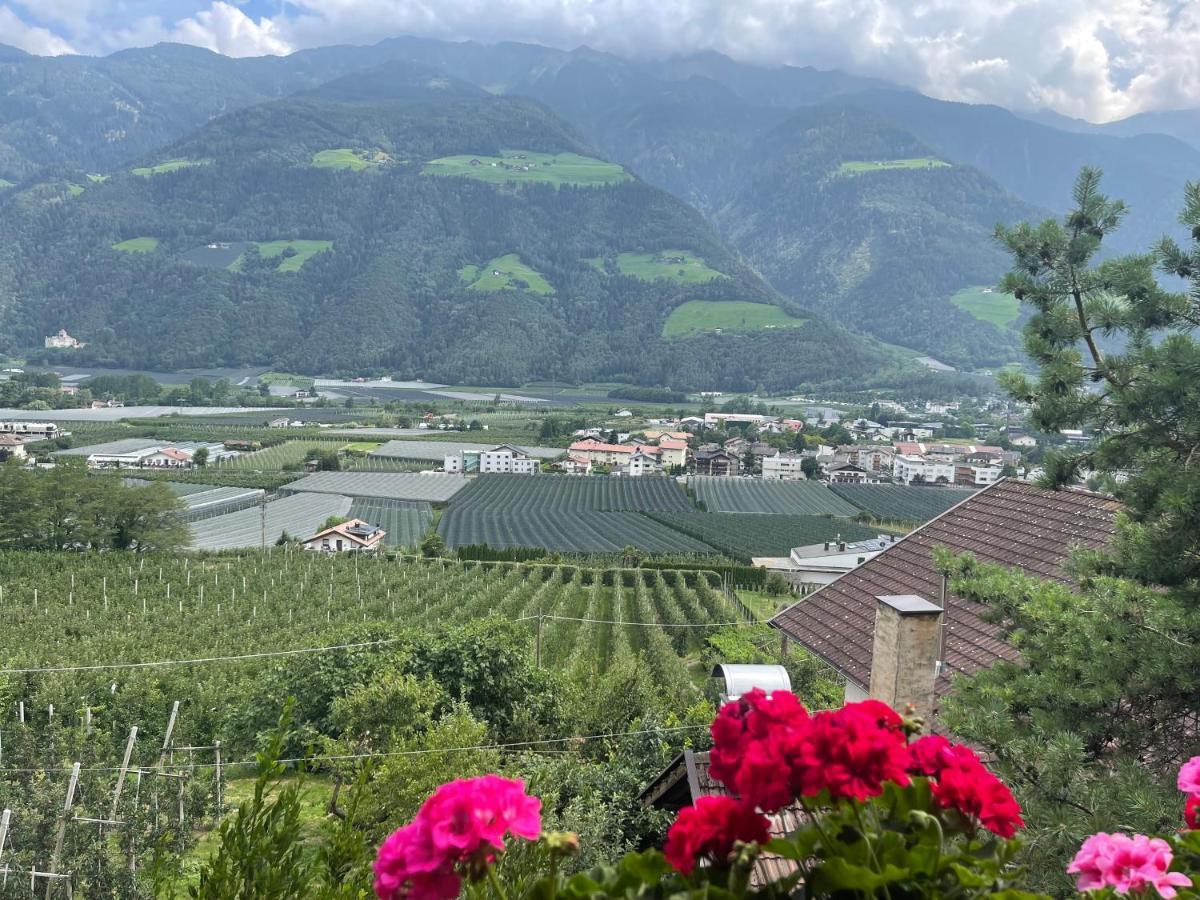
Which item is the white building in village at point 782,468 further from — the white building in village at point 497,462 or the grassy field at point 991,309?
the grassy field at point 991,309

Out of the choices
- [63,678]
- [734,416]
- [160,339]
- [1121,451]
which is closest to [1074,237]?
[1121,451]

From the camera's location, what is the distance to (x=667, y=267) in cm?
17662

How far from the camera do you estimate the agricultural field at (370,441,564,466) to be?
228ft

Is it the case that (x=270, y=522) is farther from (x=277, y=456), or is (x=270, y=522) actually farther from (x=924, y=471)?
(x=924, y=471)

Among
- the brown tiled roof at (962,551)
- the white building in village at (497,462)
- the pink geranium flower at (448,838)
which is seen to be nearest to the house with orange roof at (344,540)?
the white building in village at (497,462)

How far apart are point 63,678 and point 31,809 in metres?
10.1

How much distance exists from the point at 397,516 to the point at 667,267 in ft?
453

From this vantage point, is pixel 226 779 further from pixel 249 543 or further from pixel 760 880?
pixel 249 543

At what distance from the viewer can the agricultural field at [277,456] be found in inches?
2441

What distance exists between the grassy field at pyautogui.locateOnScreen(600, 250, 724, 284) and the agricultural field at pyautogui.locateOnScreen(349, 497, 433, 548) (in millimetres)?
125192

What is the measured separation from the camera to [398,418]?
9338 centimetres

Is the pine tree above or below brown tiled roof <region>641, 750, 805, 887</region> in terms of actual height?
above

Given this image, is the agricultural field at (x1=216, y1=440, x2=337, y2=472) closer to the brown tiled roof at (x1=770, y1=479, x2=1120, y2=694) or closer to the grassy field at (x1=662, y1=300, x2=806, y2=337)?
the brown tiled roof at (x1=770, y1=479, x2=1120, y2=694)

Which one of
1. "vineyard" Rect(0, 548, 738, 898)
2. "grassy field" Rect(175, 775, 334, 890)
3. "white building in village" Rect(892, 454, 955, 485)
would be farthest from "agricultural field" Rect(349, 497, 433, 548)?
"white building in village" Rect(892, 454, 955, 485)
